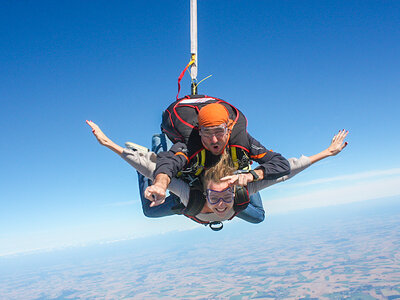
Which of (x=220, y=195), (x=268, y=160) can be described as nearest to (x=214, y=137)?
(x=268, y=160)

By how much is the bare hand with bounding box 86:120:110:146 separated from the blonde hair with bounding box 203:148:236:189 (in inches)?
49.3

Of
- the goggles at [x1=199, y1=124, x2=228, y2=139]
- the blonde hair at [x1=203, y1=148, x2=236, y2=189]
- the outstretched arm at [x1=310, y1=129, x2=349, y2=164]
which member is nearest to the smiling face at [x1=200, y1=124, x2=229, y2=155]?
the goggles at [x1=199, y1=124, x2=228, y2=139]

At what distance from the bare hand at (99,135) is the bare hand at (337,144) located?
9.30 ft

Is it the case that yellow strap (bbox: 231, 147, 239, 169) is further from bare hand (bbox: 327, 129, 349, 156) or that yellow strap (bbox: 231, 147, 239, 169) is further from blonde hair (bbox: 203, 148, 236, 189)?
bare hand (bbox: 327, 129, 349, 156)

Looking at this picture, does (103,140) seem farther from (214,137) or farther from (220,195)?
(220,195)

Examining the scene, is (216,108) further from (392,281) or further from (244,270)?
(244,270)

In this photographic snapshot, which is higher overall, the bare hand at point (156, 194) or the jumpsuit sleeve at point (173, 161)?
the jumpsuit sleeve at point (173, 161)

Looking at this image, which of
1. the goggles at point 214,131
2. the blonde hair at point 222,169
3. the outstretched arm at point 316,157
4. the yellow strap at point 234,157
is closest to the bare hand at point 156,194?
the goggles at point 214,131

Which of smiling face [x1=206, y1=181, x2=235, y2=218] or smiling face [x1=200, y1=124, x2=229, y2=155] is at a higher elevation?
smiling face [x1=200, y1=124, x2=229, y2=155]

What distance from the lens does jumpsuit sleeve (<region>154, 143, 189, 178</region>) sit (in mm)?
2632

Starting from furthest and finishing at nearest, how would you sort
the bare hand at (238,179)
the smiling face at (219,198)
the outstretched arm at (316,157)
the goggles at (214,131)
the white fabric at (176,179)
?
the outstretched arm at (316,157), the smiling face at (219,198), the white fabric at (176,179), the goggles at (214,131), the bare hand at (238,179)

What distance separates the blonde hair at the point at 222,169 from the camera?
341 centimetres

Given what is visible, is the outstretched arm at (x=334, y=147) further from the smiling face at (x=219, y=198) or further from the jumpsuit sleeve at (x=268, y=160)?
the smiling face at (x=219, y=198)

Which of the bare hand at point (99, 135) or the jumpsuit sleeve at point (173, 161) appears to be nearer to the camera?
the jumpsuit sleeve at point (173, 161)
